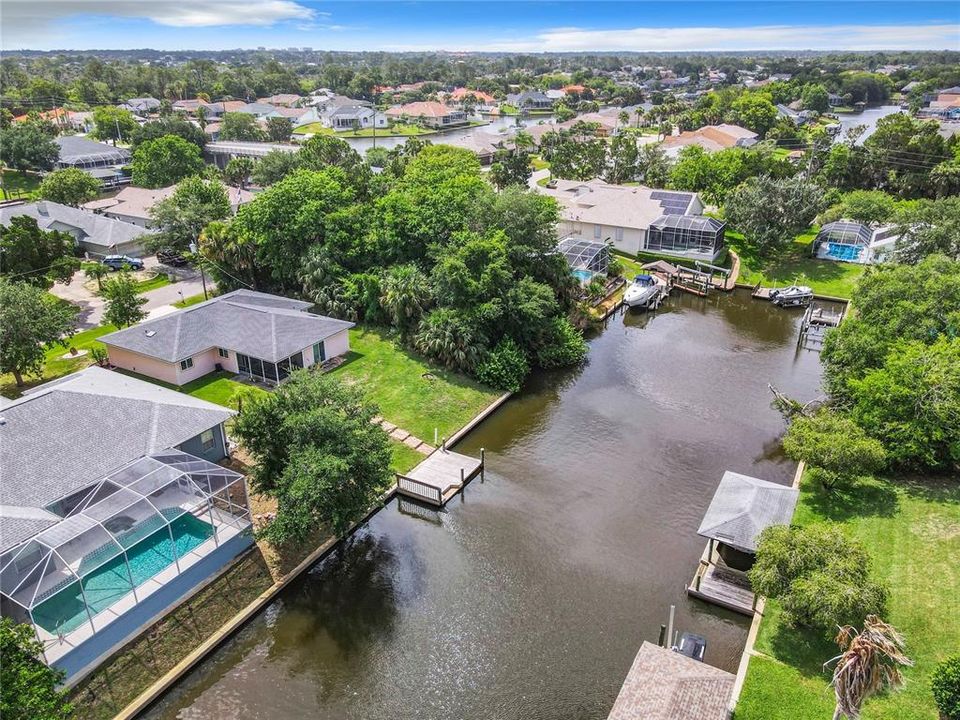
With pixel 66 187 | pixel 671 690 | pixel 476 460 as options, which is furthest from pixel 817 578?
pixel 66 187

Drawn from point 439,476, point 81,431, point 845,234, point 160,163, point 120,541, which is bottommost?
point 439,476

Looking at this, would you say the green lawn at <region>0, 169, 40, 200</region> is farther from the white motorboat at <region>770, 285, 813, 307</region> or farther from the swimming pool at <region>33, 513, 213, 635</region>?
the white motorboat at <region>770, 285, 813, 307</region>

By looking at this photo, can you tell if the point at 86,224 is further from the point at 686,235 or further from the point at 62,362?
the point at 686,235

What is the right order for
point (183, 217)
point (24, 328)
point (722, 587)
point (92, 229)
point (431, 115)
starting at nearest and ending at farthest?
point (722, 587)
point (24, 328)
point (183, 217)
point (92, 229)
point (431, 115)

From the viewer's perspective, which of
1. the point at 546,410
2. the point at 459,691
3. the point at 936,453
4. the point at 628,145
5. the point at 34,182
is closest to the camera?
the point at 459,691

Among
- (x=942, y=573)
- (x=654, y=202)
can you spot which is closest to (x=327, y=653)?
(x=942, y=573)

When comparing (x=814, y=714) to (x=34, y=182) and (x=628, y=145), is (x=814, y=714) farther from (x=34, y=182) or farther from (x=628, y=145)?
(x=34, y=182)

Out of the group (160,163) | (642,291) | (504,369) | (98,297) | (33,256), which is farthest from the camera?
(160,163)

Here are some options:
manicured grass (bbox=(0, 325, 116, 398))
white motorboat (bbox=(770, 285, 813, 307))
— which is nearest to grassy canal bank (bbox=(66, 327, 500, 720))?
manicured grass (bbox=(0, 325, 116, 398))

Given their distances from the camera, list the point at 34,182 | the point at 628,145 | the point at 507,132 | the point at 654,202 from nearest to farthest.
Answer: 1. the point at 654,202
2. the point at 628,145
3. the point at 34,182
4. the point at 507,132
